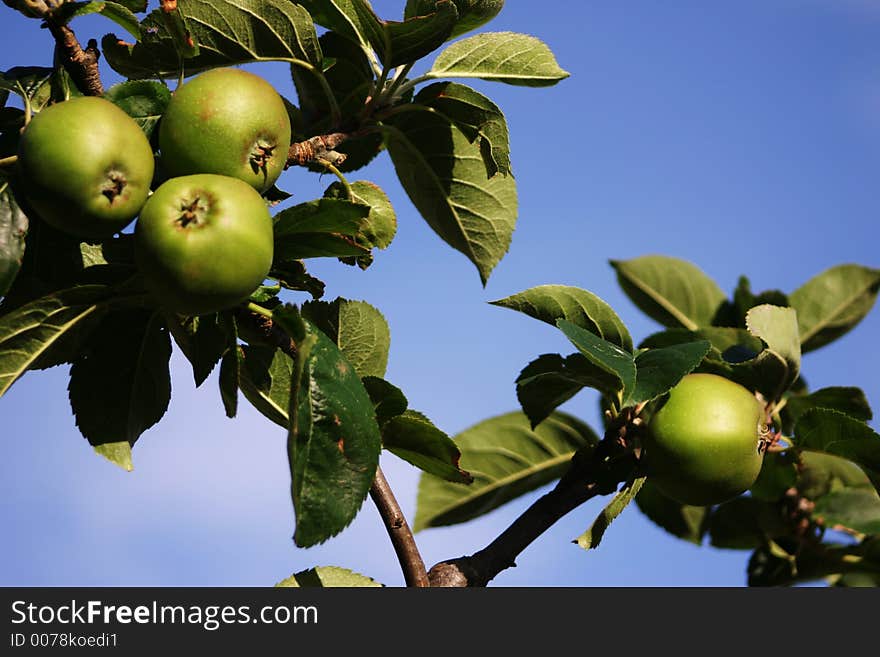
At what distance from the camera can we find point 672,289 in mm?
3115

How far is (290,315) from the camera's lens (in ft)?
5.96

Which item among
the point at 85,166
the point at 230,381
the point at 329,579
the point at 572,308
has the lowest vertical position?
the point at 329,579

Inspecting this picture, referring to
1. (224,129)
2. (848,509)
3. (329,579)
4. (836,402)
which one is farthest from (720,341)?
(224,129)

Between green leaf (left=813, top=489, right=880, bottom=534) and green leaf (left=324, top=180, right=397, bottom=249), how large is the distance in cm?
148

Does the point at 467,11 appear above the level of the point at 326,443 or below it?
above

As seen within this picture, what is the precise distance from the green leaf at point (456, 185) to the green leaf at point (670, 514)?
2.77 feet

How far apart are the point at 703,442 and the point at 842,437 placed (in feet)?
1.53

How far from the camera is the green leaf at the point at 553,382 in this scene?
2.29 m

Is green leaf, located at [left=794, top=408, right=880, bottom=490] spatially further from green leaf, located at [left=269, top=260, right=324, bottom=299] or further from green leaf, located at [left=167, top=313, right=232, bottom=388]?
green leaf, located at [left=167, top=313, right=232, bottom=388]

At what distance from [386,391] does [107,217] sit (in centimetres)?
69

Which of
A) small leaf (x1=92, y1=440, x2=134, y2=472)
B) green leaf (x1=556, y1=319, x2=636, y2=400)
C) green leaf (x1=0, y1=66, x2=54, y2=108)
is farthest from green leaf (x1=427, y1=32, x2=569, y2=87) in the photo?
small leaf (x1=92, y1=440, x2=134, y2=472)

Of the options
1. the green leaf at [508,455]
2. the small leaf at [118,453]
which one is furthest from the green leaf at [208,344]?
the green leaf at [508,455]

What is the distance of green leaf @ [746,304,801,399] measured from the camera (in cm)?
246

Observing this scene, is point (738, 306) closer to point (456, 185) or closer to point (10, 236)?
point (456, 185)
